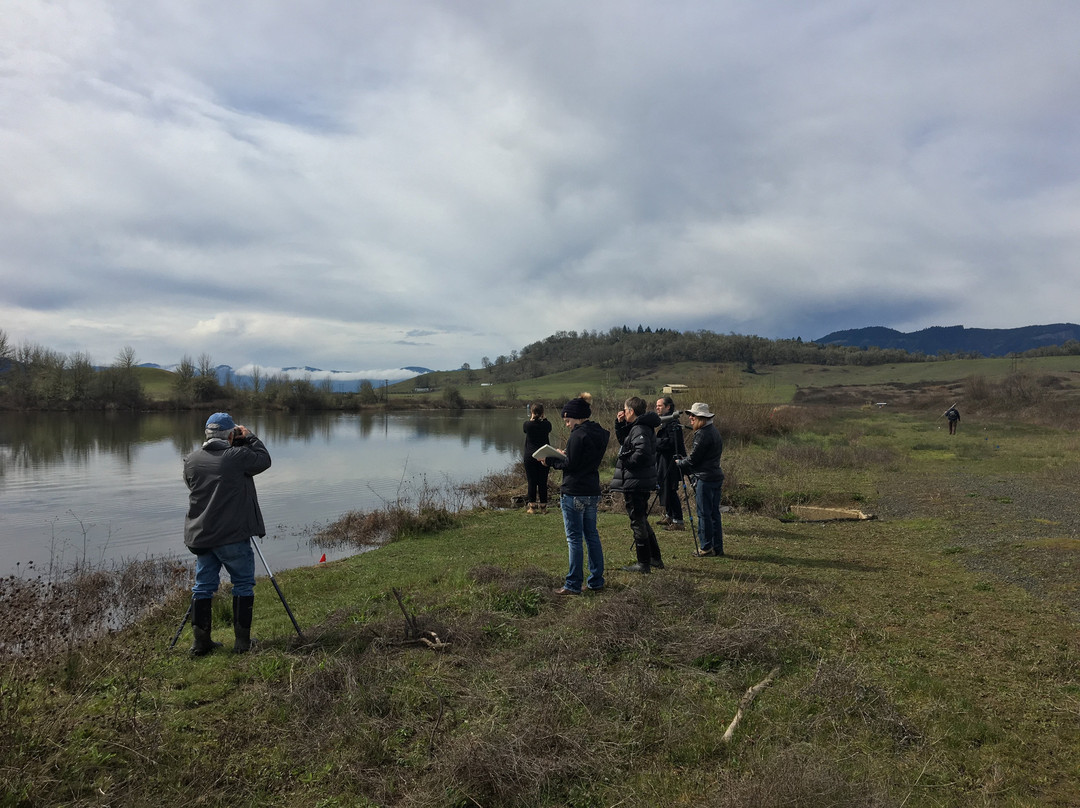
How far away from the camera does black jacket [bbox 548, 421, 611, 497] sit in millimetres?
6625

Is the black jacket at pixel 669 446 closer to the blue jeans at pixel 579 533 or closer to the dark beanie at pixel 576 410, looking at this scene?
the dark beanie at pixel 576 410

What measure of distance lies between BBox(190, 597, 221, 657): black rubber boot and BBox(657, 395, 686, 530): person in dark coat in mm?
6968

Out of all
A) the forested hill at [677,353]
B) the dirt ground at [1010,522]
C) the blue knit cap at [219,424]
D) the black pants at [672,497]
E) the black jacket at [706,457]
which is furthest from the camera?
the forested hill at [677,353]

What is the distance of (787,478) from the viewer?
16.8m

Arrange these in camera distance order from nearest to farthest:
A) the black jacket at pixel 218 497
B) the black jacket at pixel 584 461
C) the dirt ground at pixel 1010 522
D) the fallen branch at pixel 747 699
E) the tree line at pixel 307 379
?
the fallen branch at pixel 747 699
the black jacket at pixel 218 497
the black jacket at pixel 584 461
the dirt ground at pixel 1010 522
the tree line at pixel 307 379

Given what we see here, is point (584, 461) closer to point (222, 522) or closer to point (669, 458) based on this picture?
point (222, 522)

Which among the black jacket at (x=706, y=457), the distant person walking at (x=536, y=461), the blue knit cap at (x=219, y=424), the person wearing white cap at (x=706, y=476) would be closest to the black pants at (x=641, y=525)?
the person wearing white cap at (x=706, y=476)

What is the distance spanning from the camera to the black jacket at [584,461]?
6.62m

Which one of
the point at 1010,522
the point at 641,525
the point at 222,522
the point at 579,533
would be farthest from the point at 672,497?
the point at 222,522

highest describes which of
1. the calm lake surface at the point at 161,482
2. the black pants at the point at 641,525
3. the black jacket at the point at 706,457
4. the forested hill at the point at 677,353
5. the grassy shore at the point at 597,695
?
the forested hill at the point at 677,353

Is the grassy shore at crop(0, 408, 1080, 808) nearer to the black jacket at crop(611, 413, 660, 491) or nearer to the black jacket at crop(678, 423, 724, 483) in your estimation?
the black jacket at crop(611, 413, 660, 491)

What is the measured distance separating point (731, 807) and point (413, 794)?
167cm

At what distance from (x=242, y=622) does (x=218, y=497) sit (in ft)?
3.89

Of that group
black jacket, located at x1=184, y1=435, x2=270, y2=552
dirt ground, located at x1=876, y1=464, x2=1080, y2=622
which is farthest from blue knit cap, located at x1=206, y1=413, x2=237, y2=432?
dirt ground, located at x1=876, y1=464, x2=1080, y2=622
